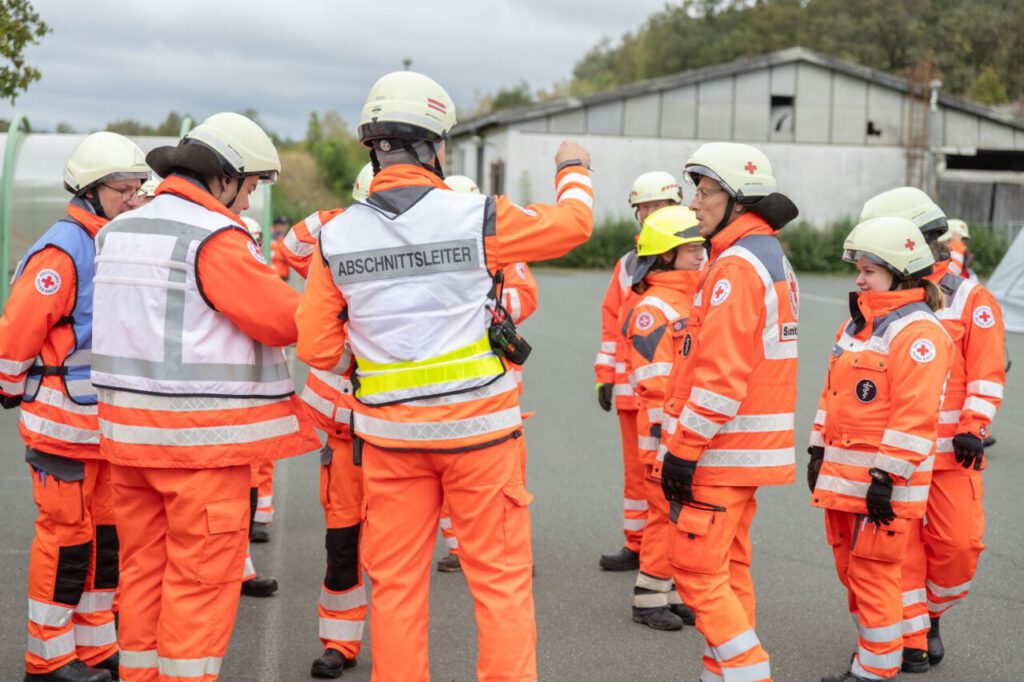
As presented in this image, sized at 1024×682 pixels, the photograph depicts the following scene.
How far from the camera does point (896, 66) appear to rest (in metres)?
67.4

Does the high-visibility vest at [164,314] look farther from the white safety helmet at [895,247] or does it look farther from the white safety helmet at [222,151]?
the white safety helmet at [895,247]

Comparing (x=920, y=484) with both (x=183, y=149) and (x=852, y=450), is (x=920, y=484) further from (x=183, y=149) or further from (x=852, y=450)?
(x=183, y=149)

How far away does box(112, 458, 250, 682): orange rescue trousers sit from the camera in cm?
378

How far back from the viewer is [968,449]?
488 centimetres

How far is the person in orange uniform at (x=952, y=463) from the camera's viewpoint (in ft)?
16.0

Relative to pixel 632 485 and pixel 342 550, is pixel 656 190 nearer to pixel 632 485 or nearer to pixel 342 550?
pixel 632 485

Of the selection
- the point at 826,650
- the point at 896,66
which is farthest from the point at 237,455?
the point at 896,66

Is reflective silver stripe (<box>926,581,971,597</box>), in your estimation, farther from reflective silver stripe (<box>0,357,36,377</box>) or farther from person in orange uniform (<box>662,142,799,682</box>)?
reflective silver stripe (<box>0,357,36,377</box>)

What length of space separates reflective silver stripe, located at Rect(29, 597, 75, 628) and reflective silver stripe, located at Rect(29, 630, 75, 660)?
0.19 feet

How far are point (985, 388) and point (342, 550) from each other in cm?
305

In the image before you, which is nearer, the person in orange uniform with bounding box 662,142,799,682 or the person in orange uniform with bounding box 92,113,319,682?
the person in orange uniform with bounding box 92,113,319,682

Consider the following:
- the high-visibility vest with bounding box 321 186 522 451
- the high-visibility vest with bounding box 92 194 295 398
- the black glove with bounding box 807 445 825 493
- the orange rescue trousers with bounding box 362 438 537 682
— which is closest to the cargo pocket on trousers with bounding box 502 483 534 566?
the orange rescue trousers with bounding box 362 438 537 682

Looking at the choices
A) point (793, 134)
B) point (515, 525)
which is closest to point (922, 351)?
point (515, 525)

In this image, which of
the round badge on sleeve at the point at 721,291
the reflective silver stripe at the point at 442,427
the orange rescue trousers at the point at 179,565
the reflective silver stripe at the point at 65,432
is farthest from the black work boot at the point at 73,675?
the round badge on sleeve at the point at 721,291
